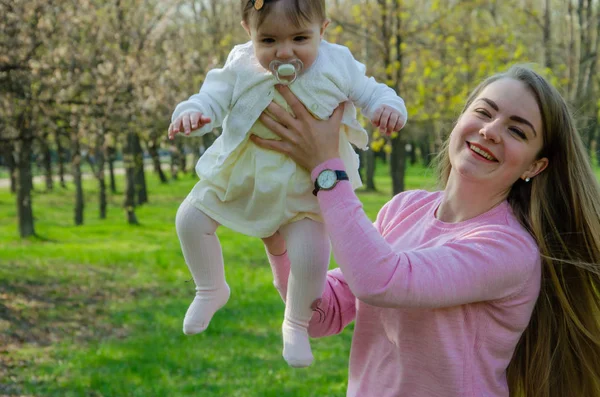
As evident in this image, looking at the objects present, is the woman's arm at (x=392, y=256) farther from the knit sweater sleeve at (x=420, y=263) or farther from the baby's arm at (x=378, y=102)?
the baby's arm at (x=378, y=102)

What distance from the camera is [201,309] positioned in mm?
2148

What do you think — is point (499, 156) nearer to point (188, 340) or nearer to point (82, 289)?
point (188, 340)

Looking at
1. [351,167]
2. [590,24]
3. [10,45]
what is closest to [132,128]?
[10,45]

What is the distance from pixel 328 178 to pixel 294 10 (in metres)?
0.46

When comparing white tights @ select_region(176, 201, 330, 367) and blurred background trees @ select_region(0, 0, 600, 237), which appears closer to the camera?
white tights @ select_region(176, 201, 330, 367)

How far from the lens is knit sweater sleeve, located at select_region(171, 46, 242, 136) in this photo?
1962 mm

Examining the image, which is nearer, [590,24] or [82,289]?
[82,289]

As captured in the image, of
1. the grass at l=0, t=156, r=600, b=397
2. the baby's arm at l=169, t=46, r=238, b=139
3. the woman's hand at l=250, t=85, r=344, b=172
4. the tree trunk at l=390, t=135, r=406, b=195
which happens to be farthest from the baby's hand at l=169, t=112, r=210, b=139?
the tree trunk at l=390, t=135, r=406, b=195

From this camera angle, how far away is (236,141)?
2064mm

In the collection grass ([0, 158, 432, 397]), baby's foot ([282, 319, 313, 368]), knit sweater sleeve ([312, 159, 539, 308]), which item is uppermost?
knit sweater sleeve ([312, 159, 539, 308])

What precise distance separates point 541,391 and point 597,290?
370 millimetres

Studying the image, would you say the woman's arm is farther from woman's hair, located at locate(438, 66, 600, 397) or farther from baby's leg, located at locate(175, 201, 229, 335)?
baby's leg, located at locate(175, 201, 229, 335)

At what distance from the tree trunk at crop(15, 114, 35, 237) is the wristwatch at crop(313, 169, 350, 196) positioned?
283 inches

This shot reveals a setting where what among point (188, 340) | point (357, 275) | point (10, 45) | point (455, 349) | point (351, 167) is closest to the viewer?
point (357, 275)
